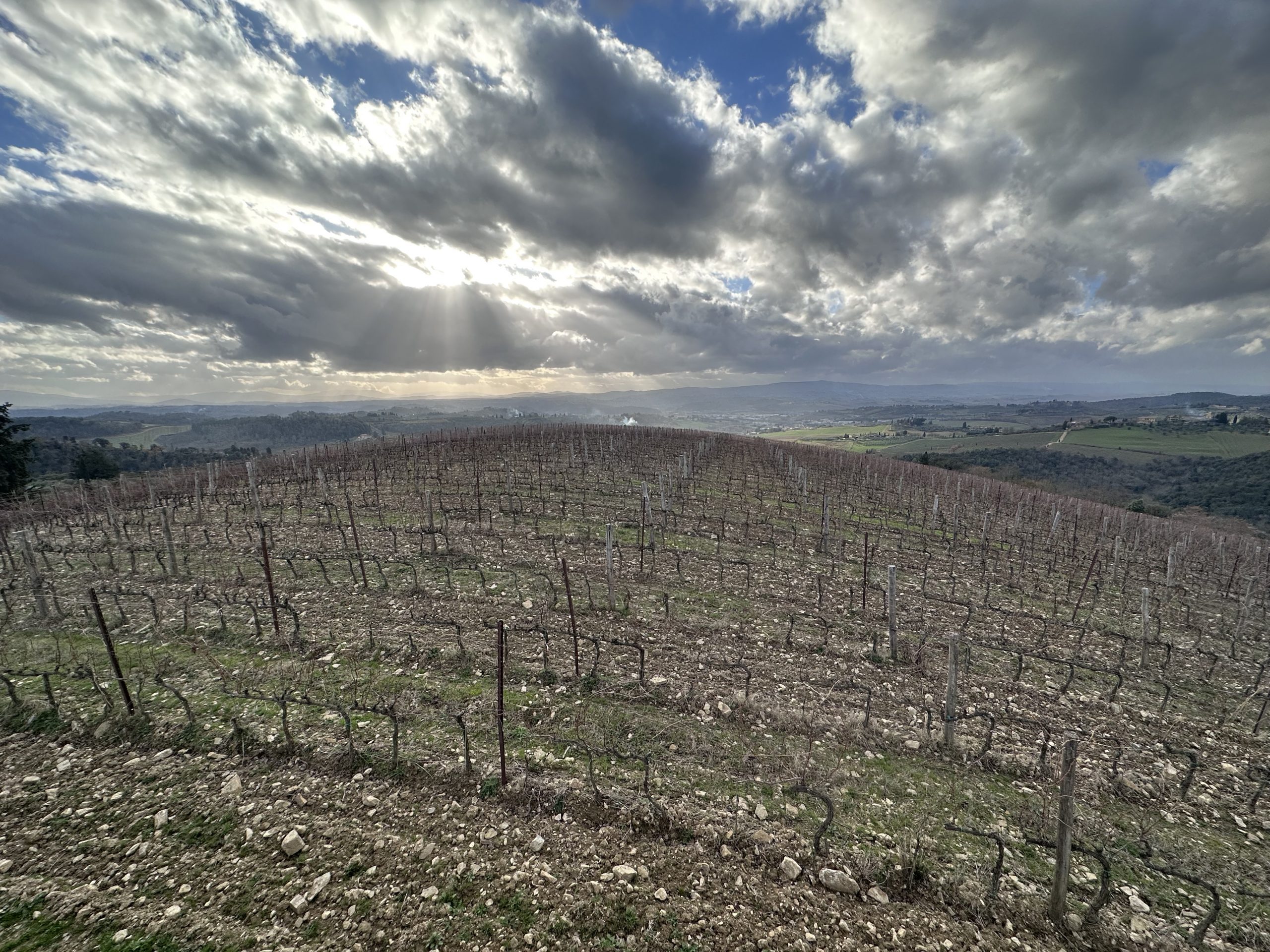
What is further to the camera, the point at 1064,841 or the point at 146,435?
the point at 146,435

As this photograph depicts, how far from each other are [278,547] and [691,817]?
1863 cm

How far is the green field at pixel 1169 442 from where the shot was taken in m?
83.6

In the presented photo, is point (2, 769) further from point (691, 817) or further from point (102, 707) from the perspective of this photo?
point (691, 817)

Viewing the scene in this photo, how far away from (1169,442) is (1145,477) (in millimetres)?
33274

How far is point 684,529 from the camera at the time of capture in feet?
75.7

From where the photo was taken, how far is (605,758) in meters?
7.27

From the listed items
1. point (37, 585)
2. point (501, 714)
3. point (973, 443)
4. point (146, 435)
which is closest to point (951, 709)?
point (501, 714)

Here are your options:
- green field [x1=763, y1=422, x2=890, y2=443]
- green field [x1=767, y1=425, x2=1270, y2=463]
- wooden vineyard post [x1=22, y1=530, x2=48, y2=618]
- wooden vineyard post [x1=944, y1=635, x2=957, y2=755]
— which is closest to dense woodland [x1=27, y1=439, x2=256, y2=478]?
wooden vineyard post [x1=22, y1=530, x2=48, y2=618]

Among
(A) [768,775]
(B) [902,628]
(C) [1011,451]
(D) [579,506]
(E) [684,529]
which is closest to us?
(A) [768,775]

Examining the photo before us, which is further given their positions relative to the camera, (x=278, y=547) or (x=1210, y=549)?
(x=1210, y=549)

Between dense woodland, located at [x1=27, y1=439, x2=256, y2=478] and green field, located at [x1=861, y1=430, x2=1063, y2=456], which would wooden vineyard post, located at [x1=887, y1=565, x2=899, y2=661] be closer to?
dense woodland, located at [x1=27, y1=439, x2=256, y2=478]

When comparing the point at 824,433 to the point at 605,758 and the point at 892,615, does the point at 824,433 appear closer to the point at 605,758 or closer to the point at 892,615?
the point at 892,615

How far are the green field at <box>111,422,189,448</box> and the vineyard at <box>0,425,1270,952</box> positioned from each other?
17746 cm

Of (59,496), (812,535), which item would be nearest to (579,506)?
(812,535)
